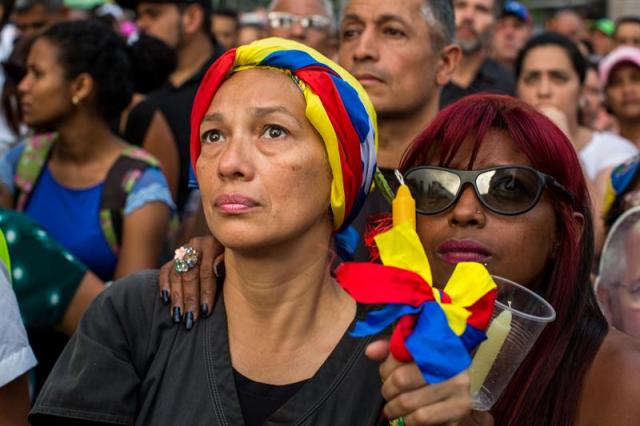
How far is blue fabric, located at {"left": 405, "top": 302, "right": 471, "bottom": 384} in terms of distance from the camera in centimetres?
192

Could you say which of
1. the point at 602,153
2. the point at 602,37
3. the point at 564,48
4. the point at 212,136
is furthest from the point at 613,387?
the point at 602,37

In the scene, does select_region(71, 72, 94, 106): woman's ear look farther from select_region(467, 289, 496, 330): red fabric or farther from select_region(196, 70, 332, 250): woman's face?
select_region(467, 289, 496, 330): red fabric

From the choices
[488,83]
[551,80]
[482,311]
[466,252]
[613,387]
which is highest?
[482,311]

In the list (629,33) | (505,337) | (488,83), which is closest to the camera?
(505,337)

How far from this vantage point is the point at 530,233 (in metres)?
2.61

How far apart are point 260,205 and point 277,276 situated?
0.20 metres

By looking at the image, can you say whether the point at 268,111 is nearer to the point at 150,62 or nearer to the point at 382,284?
the point at 382,284

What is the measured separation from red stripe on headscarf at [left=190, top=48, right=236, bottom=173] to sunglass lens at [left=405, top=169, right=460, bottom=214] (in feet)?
1.88

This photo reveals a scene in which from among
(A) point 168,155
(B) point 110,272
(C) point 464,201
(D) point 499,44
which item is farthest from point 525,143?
(D) point 499,44

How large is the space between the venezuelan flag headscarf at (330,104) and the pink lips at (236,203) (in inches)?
9.1

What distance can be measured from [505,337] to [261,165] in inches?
27.4

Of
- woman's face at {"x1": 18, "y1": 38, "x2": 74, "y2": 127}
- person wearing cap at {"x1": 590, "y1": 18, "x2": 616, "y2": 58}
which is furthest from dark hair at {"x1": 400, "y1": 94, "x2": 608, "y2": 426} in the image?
person wearing cap at {"x1": 590, "y1": 18, "x2": 616, "y2": 58}

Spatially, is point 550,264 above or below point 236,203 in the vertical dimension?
below

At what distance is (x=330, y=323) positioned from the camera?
2514 millimetres
